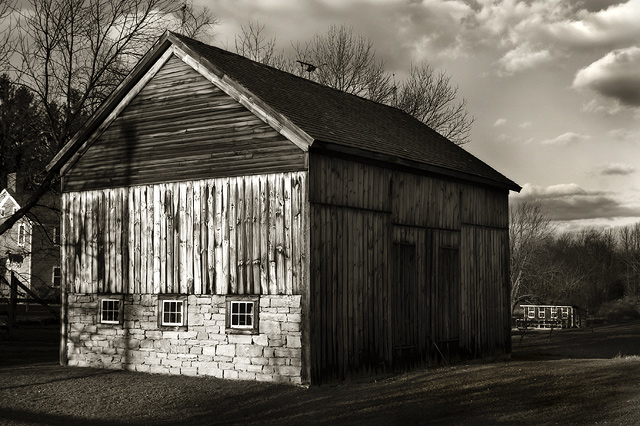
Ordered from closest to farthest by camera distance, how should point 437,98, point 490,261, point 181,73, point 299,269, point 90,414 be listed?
1. point 90,414
2. point 299,269
3. point 181,73
4. point 490,261
5. point 437,98

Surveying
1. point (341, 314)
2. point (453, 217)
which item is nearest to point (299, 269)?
point (341, 314)

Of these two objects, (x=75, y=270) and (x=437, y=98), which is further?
(x=437, y=98)

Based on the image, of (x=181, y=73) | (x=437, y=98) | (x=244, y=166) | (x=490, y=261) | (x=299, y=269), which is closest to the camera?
(x=299, y=269)

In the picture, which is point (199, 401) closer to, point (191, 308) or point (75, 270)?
point (191, 308)

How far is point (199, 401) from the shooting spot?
15.0 meters

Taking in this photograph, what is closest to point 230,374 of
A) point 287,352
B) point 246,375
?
point 246,375

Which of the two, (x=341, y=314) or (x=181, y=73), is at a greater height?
(x=181, y=73)

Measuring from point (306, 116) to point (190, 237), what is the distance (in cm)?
402

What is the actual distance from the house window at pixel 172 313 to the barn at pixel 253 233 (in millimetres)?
55

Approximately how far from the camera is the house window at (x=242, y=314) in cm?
1712

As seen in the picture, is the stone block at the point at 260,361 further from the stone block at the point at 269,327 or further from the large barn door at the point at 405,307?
the large barn door at the point at 405,307

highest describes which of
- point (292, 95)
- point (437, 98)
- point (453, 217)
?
point (437, 98)

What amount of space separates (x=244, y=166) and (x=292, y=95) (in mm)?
3298

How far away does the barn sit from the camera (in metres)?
16.9
